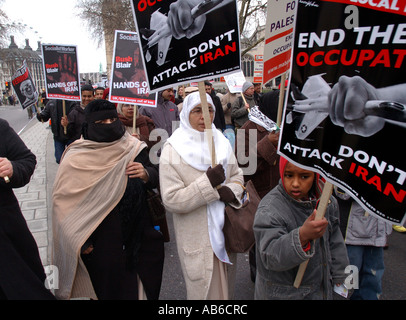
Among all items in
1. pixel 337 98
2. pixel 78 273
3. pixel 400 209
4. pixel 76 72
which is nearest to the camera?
pixel 400 209

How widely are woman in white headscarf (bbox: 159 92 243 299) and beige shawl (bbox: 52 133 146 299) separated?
17.2 inches

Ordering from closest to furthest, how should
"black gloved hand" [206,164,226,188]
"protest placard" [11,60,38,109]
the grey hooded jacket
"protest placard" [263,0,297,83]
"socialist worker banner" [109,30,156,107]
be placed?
the grey hooded jacket, "black gloved hand" [206,164,226,188], "protest placard" [263,0,297,83], "socialist worker banner" [109,30,156,107], "protest placard" [11,60,38,109]

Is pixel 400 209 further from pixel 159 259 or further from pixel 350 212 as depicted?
pixel 159 259

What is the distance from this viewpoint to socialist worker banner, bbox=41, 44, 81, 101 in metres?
5.36

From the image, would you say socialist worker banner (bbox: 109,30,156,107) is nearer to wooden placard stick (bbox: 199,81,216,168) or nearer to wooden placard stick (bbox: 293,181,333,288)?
wooden placard stick (bbox: 199,81,216,168)

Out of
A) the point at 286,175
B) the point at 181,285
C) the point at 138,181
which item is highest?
the point at 286,175

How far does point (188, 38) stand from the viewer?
2.23 meters

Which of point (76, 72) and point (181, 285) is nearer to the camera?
point (181, 285)

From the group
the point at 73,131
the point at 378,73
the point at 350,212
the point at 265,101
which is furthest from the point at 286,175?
the point at 73,131

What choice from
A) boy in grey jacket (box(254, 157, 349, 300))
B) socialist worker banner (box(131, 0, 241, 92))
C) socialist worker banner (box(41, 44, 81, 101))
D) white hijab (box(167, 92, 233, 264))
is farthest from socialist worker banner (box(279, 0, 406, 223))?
socialist worker banner (box(41, 44, 81, 101))

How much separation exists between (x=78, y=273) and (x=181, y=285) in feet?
4.08

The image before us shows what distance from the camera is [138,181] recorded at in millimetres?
2691

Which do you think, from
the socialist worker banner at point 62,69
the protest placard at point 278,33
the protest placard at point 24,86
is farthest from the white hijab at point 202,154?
the protest placard at point 24,86

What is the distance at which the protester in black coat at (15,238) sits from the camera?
2242 mm
